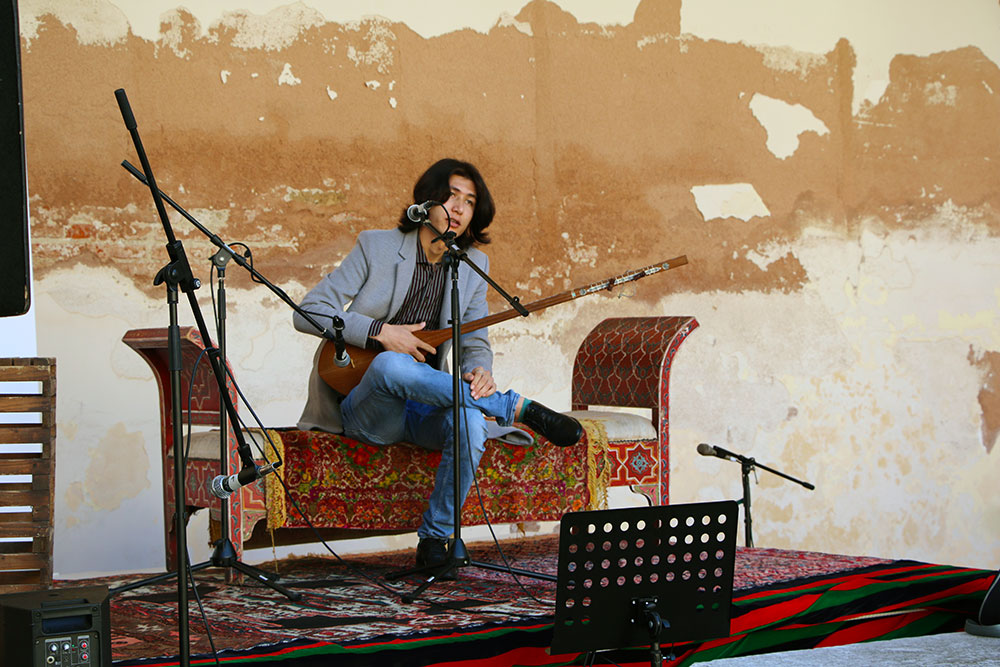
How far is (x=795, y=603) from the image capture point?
329 centimetres

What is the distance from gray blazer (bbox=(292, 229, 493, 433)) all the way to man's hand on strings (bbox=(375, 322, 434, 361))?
0.11m

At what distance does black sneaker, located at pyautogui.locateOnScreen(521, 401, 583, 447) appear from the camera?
11.4ft

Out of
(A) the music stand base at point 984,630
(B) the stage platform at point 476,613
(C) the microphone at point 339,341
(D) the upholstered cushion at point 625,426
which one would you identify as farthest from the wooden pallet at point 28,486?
(A) the music stand base at point 984,630

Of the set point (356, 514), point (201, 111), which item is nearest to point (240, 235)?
point (201, 111)

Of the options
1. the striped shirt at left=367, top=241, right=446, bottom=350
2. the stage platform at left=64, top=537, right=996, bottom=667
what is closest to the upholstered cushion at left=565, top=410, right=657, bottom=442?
the stage platform at left=64, top=537, right=996, bottom=667

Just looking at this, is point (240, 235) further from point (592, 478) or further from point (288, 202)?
point (592, 478)

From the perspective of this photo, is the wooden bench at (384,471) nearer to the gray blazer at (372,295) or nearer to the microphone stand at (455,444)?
the gray blazer at (372,295)

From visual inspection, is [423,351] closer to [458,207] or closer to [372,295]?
[372,295]

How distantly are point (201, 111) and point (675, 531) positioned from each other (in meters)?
3.65

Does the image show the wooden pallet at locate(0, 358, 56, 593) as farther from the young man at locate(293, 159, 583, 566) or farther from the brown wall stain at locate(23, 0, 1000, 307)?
the brown wall stain at locate(23, 0, 1000, 307)

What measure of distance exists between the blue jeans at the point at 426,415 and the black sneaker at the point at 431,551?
20 mm

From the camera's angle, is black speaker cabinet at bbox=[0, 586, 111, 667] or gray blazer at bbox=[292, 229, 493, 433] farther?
gray blazer at bbox=[292, 229, 493, 433]

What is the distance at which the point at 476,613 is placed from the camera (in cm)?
292

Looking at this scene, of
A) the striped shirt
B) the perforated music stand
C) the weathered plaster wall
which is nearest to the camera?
the perforated music stand
